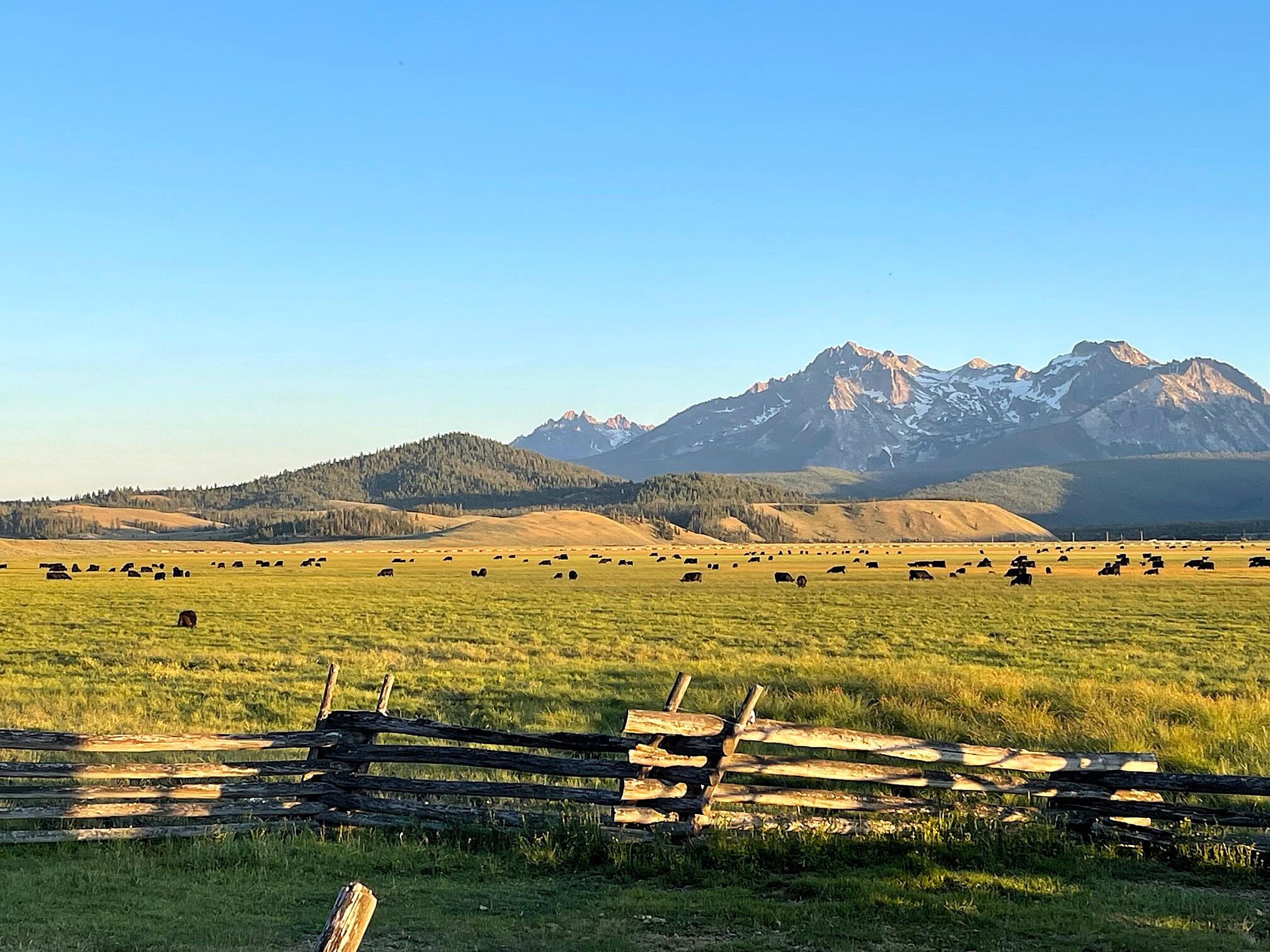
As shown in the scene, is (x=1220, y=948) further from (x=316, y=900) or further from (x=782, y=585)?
(x=782, y=585)

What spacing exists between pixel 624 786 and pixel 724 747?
103 centimetres

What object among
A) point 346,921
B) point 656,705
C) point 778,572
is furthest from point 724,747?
point 778,572

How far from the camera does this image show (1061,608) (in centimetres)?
4869

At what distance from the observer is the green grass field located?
8.41 meters

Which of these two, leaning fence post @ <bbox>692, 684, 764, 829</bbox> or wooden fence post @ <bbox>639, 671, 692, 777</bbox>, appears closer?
leaning fence post @ <bbox>692, 684, 764, 829</bbox>

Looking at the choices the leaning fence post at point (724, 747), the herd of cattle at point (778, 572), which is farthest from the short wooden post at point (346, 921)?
the herd of cattle at point (778, 572)

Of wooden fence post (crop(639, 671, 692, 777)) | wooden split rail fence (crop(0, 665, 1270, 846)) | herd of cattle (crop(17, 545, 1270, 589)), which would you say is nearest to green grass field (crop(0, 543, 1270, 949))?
wooden split rail fence (crop(0, 665, 1270, 846))

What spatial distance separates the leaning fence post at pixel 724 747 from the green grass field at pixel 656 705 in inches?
14.6

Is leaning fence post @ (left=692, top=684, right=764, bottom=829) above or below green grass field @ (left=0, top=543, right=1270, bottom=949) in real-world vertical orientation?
above

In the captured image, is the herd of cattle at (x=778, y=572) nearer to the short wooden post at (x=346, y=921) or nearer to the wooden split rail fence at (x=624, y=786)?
the wooden split rail fence at (x=624, y=786)

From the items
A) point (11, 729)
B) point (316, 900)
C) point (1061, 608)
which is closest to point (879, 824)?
point (316, 900)

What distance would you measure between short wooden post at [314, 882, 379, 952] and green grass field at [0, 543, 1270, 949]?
15.8 ft

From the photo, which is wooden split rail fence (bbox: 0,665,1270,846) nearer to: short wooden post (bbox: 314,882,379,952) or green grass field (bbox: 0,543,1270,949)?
green grass field (bbox: 0,543,1270,949)

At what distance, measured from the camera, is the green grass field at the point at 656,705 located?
8.41m
